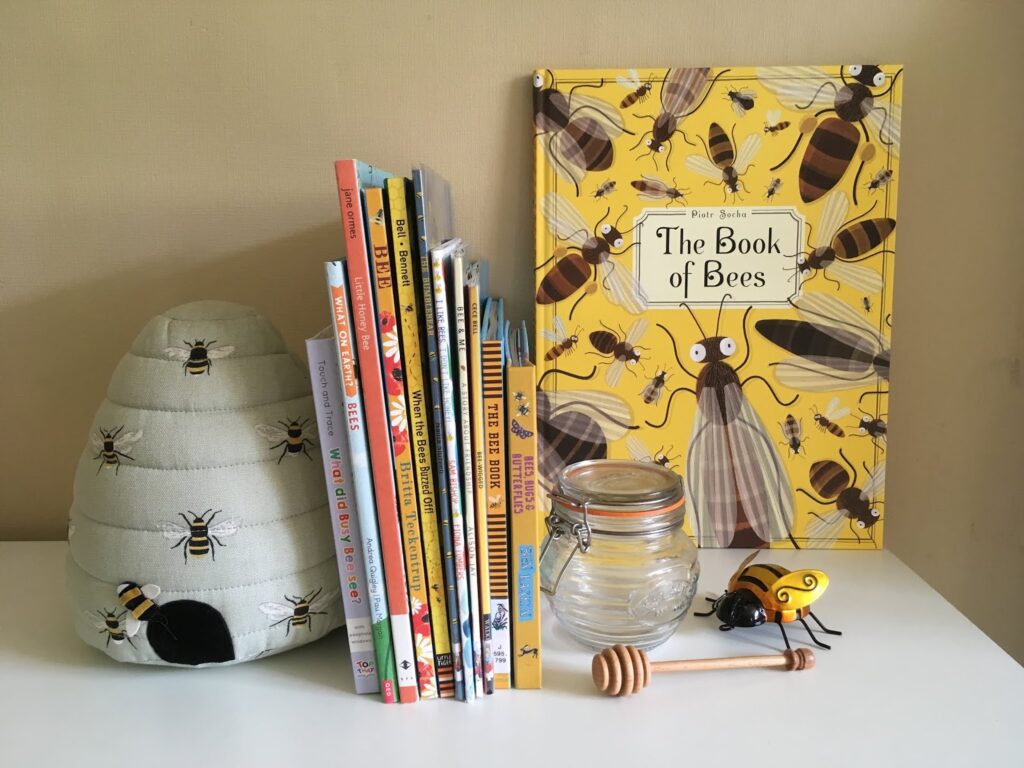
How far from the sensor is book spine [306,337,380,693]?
0.60m

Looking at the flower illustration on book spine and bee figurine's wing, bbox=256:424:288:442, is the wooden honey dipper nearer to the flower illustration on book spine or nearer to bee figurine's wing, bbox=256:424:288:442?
the flower illustration on book spine

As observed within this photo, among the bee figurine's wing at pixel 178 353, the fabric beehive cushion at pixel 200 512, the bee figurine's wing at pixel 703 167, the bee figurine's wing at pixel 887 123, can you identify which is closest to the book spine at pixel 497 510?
the fabric beehive cushion at pixel 200 512

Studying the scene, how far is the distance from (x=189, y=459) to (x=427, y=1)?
0.51 m

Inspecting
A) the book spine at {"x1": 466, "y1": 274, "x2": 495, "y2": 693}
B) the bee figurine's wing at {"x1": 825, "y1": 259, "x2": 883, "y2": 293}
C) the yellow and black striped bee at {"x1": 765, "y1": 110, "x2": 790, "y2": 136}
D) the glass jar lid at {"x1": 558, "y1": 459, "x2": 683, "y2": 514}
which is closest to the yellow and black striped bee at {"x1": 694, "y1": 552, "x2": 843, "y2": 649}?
the glass jar lid at {"x1": 558, "y1": 459, "x2": 683, "y2": 514}

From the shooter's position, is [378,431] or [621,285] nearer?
[378,431]

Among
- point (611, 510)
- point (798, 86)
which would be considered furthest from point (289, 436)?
point (798, 86)

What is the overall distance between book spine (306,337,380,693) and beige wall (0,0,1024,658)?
0.96 feet

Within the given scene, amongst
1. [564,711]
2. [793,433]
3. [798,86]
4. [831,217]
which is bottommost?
[564,711]

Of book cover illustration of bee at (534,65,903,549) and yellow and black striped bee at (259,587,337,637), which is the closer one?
yellow and black striped bee at (259,587,337,637)

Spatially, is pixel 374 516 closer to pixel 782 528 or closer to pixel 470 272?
pixel 470 272

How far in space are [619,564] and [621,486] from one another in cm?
7

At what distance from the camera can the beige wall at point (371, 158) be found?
82 centimetres

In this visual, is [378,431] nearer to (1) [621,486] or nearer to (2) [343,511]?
(2) [343,511]

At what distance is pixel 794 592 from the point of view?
66 cm
